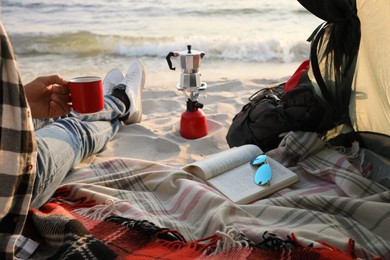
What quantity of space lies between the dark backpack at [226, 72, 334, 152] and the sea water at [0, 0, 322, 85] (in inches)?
65.1

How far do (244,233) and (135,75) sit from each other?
5.36 ft

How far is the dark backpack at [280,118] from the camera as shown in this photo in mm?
1563

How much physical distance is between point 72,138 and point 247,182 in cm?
65

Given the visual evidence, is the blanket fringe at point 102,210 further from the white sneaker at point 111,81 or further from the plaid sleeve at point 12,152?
the white sneaker at point 111,81

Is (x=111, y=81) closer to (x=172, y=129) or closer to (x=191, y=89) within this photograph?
(x=172, y=129)

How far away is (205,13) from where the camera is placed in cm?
624

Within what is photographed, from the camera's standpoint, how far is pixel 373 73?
143 cm

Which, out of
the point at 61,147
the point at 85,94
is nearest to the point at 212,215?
the point at 85,94

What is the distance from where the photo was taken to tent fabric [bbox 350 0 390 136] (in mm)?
1348

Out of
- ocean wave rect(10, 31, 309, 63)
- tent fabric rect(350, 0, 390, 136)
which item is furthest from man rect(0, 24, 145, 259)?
ocean wave rect(10, 31, 309, 63)

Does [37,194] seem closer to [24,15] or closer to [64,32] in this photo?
[64,32]

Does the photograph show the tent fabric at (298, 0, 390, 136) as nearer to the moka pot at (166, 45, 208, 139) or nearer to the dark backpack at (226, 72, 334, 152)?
the dark backpack at (226, 72, 334, 152)

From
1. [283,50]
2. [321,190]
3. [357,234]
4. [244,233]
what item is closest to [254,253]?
[244,233]

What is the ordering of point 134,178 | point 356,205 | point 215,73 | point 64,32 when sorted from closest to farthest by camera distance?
point 356,205
point 134,178
point 215,73
point 64,32
